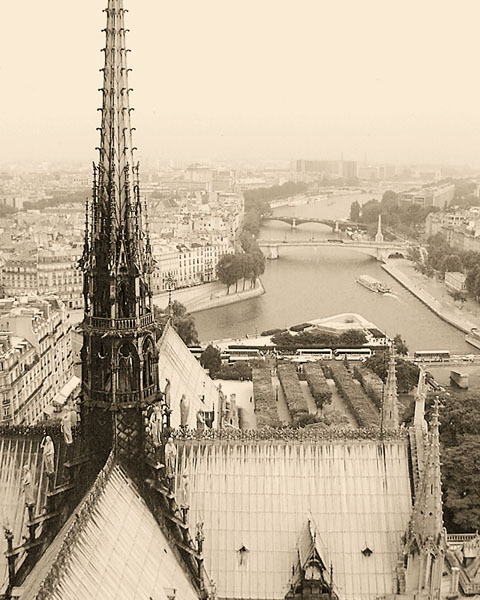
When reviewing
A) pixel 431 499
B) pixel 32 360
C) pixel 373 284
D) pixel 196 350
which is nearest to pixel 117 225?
pixel 431 499

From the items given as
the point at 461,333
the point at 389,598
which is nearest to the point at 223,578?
the point at 389,598

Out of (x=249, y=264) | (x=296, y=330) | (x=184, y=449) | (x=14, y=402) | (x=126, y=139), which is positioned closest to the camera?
(x=126, y=139)

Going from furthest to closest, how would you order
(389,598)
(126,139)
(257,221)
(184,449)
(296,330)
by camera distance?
1. (257,221)
2. (296,330)
3. (184,449)
4. (389,598)
5. (126,139)

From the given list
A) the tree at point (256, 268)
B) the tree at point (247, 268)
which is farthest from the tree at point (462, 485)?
the tree at point (256, 268)

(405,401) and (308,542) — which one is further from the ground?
(308,542)

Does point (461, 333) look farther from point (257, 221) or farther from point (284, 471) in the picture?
point (257, 221)

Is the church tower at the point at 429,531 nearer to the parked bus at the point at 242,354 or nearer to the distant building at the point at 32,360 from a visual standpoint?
the distant building at the point at 32,360
